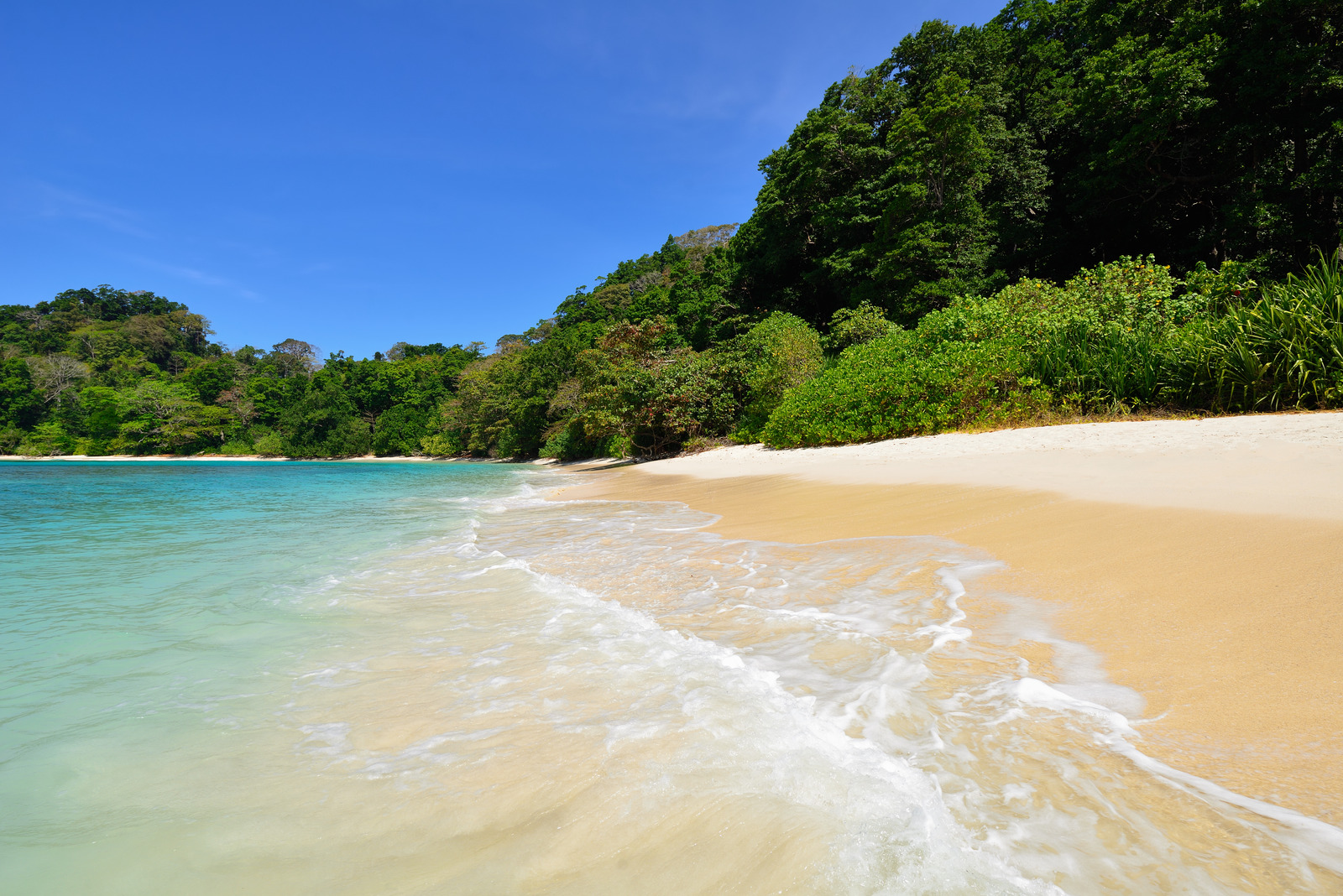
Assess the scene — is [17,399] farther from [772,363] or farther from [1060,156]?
[1060,156]

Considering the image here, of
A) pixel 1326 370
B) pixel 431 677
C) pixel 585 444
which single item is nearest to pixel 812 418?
pixel 1326 370

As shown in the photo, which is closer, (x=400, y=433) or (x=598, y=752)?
(x=598, y=752)

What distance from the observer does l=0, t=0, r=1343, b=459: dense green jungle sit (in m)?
9.53

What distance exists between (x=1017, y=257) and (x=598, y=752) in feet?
82.2

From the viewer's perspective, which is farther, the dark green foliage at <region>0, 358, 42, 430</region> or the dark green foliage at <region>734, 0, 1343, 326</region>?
the dark green foliage at <region>0, 358, 42, 430</region>

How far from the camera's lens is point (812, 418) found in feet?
46.3

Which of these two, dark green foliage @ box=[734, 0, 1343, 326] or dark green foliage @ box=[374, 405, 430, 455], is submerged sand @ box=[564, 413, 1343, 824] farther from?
dark green foliage @ box=[374, 405, 430, 455]

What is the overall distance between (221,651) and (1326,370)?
1149 cm

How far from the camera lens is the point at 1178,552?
3.23 metres

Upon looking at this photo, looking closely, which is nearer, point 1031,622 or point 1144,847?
point 1144,847

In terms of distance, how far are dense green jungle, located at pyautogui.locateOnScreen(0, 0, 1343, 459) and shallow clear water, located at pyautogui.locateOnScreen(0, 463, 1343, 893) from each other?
7.98 metres

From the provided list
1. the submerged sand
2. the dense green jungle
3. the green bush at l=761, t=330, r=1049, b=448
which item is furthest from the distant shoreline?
the submerged sand

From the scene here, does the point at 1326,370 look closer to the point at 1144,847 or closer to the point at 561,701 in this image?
the point at 1144,847

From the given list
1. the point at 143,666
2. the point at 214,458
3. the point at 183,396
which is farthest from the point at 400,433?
the point at 143,666
